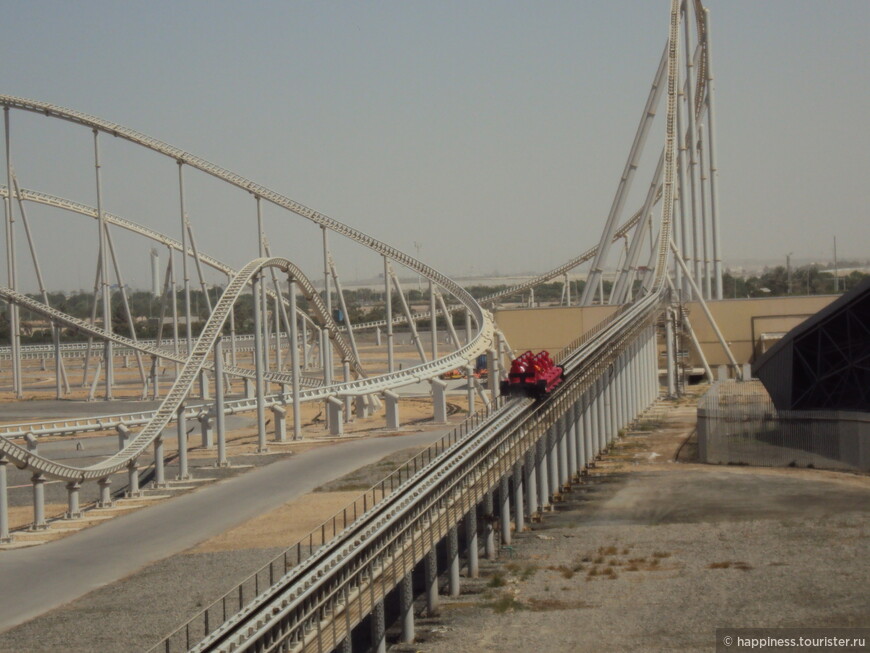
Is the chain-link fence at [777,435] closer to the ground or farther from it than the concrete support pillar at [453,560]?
farther from it

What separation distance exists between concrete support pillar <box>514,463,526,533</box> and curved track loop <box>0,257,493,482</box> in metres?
11.8

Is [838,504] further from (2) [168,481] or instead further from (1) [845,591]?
(2) [168,481]

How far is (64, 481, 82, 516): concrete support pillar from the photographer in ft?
99.5

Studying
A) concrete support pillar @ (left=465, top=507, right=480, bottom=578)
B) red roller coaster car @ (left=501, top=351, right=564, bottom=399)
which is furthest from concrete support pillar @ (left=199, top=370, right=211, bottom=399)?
concrete support pillar @ (left=465, top=507, right=480, bottom=578)

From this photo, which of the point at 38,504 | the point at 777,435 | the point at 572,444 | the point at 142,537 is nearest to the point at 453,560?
the point at 142,537

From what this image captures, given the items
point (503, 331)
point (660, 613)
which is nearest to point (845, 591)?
point (660, 613)

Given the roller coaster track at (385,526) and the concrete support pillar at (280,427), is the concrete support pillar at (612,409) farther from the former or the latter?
the concrete support pillar at (280,427)

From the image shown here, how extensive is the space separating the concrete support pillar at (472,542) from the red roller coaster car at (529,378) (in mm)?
5771

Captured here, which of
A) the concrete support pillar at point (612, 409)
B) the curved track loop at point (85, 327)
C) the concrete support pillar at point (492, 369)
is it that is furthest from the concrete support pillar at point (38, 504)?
the concrete support pillar at point (492, 369)

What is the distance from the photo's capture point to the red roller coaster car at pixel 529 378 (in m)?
26.7

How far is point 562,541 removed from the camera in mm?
23406

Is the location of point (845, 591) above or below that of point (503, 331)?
below

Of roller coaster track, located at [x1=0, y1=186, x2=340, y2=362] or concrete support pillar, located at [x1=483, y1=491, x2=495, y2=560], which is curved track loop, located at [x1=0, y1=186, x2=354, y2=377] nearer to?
roller coaster track, located at [x1=0, y1=186, x2=340, y2=362]

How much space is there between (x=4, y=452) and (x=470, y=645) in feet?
49.5
